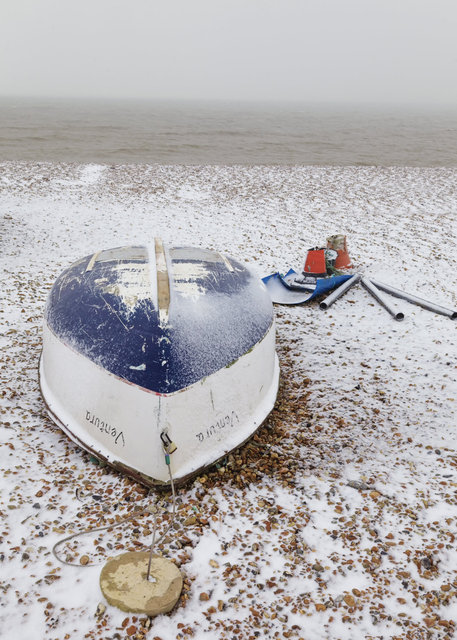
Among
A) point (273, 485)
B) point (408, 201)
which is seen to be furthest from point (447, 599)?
point (408, 201)

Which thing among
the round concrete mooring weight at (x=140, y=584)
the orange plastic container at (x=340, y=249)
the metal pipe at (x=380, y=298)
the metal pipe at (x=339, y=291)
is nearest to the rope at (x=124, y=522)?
the round concrete mooring weight at (x=140, y=584)

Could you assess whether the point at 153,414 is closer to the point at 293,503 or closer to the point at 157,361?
the point at 157,361

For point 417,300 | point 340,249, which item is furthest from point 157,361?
point 340,249

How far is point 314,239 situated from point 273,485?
9.56 meters

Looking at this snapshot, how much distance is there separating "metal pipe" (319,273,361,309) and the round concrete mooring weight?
596cm

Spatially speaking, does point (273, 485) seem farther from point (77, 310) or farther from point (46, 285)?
point (46, 285)

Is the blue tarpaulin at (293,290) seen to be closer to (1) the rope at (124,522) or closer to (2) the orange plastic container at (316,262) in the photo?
(2) the orange plastic container at (316,262)

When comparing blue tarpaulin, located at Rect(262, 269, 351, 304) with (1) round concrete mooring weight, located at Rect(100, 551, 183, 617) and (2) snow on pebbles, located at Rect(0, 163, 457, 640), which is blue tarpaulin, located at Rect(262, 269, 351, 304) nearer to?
(2) snow on pebbles, located at Rect(0, 163, 457, 640)

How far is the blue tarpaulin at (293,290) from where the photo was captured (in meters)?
9.26

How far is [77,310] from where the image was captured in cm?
508

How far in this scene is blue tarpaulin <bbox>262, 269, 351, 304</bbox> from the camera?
9259 mm

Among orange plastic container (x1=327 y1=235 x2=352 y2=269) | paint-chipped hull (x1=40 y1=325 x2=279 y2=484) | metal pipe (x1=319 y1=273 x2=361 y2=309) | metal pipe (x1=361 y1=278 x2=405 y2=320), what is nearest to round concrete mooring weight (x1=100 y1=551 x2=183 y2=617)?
paint-chipped hull (x1=40 y1=325 x2=279 y2=484)

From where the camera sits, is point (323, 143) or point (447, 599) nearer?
point (447, 599)

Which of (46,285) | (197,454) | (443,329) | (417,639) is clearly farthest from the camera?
(46,285)
